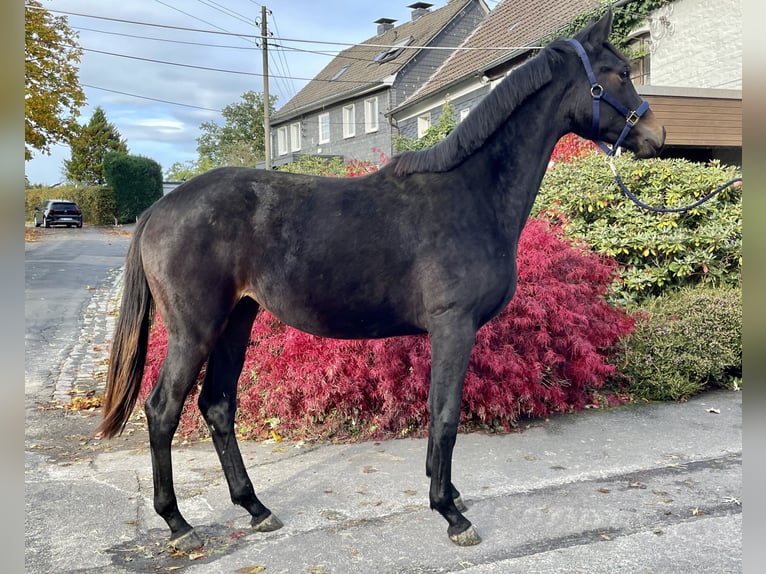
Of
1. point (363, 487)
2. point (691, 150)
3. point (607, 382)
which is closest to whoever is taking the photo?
point (363, 487)

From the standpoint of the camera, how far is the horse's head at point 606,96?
130 inches

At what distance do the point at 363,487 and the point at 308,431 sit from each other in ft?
3.96

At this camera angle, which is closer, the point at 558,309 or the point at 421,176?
the point at 421,176

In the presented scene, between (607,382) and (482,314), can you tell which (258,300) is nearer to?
(482,314)

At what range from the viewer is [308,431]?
505 centimetres

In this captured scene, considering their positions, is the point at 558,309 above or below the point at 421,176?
below

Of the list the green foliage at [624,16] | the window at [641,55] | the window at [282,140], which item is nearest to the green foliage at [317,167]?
the green foliage at [624,16]

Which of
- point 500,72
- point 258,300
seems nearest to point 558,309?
point 258,300

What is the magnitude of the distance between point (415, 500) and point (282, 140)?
36402 mm

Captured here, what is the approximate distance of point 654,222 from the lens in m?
6.94

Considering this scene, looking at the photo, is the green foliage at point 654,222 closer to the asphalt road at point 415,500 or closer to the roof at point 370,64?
the asphalt road at point 415,500
